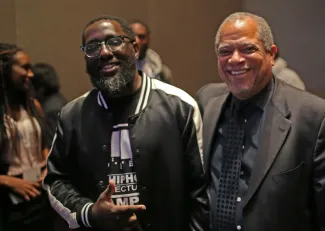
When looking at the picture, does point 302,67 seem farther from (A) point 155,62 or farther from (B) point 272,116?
(B) point 272,116

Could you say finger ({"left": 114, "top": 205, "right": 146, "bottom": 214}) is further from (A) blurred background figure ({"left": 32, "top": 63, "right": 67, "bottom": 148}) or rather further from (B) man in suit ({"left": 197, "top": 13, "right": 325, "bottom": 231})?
(A) blurred background figure ({"left": 32, "top": 63, "right": 67, "bottom": 148})

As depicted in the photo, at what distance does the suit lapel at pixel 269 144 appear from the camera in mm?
1606

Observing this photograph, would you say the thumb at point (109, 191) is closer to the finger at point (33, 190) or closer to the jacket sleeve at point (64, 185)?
the jacket sleeve at point (64, 185)

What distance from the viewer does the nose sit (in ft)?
5.40

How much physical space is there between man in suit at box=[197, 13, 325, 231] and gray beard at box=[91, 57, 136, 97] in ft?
1.30

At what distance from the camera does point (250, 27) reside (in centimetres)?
166

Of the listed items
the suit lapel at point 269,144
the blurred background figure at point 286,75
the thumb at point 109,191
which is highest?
the suit lapel at point 269,144

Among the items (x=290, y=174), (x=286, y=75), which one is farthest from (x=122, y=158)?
(x=286, y=75)

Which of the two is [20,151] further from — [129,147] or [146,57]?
[146,57]

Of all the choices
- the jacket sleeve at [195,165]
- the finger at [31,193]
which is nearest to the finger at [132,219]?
the jacket sleeve at [195,165]

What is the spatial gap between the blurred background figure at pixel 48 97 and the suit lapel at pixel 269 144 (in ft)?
5.73

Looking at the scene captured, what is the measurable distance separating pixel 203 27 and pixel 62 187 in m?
4.12

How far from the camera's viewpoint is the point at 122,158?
1.85 metres

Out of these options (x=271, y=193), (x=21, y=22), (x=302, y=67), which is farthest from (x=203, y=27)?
(x=271, y=193)
